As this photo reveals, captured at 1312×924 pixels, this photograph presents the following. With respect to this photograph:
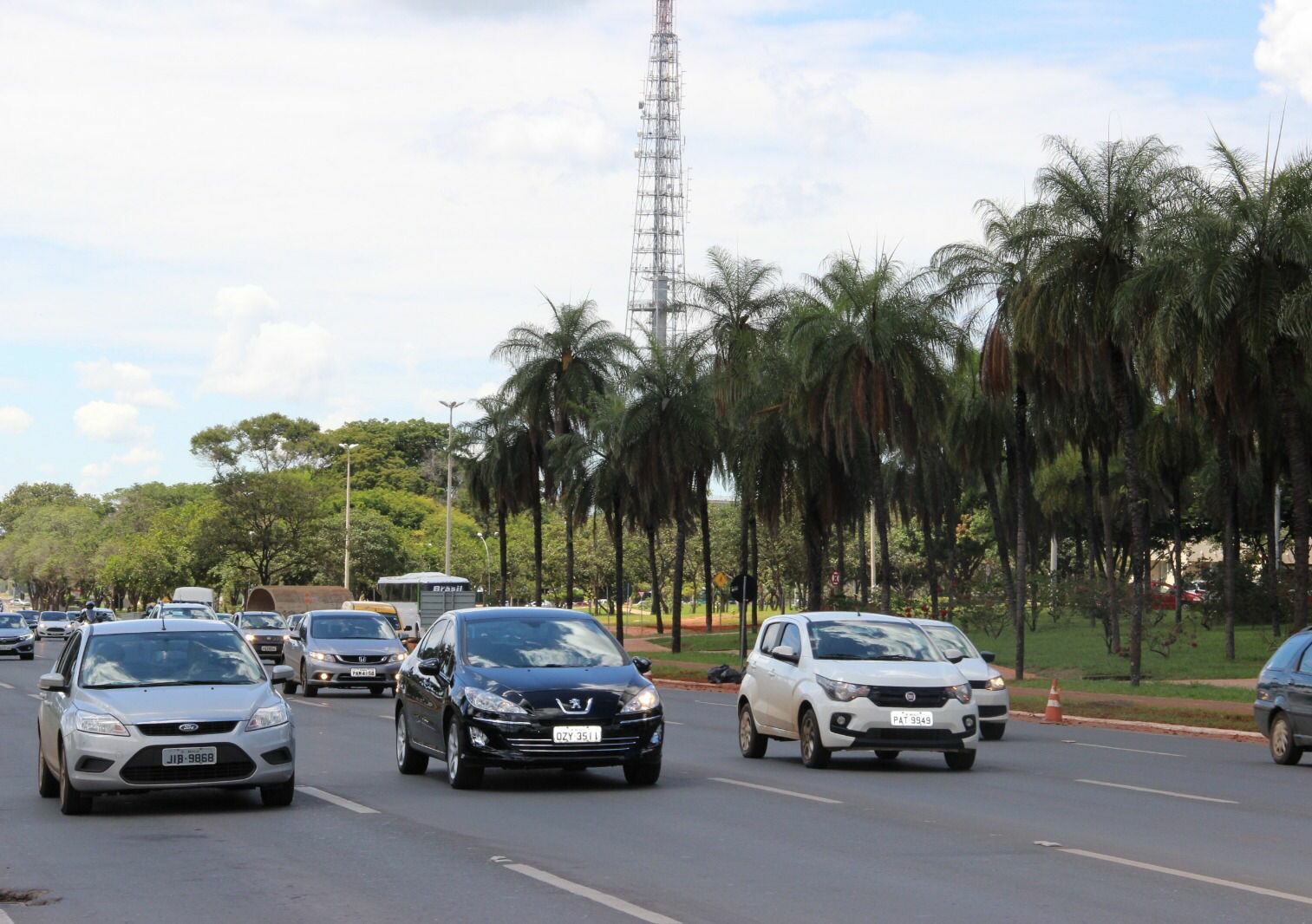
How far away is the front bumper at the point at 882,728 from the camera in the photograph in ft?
58.2

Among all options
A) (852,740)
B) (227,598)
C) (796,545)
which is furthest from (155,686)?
(227,598)

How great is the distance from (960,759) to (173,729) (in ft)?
28.7

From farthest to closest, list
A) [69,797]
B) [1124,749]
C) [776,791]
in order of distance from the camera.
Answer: [1124,749]
[776,791]
[69,797]

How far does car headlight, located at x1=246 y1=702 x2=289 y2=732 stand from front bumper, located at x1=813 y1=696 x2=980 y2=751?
6.16 meters

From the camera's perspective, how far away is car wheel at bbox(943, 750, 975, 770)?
18.5m

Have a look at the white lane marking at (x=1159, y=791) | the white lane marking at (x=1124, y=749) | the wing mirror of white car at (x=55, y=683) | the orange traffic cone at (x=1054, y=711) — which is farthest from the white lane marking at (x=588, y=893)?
the orange traffic cone at (x=1054, y=711)

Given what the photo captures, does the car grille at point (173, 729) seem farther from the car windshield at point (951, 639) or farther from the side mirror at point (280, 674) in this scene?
the car windshield at point (951, 639)

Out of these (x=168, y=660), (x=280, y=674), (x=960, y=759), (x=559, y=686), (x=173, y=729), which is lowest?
(x=960, y=759)

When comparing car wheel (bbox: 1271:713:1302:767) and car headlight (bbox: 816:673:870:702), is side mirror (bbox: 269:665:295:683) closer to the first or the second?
car headlight (bbox: 816:673:870:702)

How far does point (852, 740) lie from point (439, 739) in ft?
14.1

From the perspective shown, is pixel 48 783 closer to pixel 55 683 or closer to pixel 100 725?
pixel 55 683

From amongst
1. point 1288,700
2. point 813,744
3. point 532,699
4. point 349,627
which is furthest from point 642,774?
point 349,627

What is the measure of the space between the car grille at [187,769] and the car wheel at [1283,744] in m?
12.3

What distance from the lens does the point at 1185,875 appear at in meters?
10.8
